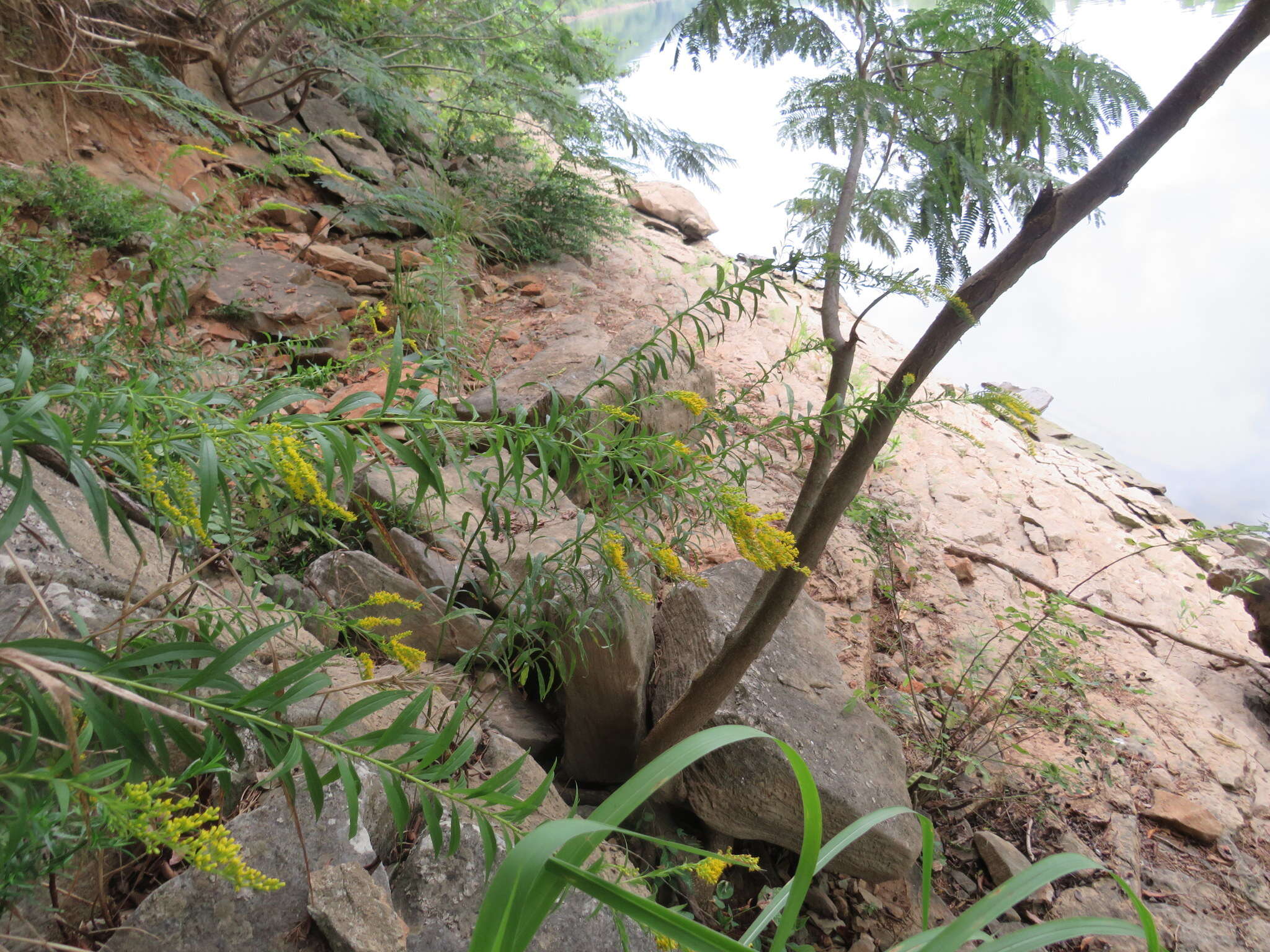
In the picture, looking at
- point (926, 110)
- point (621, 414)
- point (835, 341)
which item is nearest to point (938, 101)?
point (926, 110)

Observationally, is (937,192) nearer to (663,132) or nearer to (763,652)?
(763,652)

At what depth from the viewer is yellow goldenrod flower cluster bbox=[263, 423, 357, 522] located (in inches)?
28.1

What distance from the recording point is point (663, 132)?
5.31 meters

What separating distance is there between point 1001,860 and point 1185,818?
101 centimetres

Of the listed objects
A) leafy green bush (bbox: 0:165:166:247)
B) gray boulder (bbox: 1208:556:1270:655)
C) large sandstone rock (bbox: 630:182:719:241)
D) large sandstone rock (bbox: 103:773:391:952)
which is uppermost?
large sandstone rock (bbox: 630:182:719:241)

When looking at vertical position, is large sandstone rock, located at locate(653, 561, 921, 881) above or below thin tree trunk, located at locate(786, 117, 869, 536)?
below

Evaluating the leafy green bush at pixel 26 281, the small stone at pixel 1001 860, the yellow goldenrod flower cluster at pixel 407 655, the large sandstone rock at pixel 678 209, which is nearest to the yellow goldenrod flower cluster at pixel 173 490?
the yellow goldenrod flower cluster at pixel 407 655

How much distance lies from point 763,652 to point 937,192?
176 centimetres

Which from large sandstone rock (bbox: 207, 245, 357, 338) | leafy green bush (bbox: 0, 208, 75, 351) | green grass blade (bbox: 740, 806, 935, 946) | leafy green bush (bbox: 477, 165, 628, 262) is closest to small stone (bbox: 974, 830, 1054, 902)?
green grass blade (bbox: 740, 806, 935, 946)

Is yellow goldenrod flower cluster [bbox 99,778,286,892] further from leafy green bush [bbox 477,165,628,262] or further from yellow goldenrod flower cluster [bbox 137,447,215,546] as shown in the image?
leafy green bush [bbox 477,165,628,262]

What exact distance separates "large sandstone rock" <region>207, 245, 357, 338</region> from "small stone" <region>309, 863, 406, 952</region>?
282 cm

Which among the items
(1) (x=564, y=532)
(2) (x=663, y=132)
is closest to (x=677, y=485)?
(1) (x=564, y=532)

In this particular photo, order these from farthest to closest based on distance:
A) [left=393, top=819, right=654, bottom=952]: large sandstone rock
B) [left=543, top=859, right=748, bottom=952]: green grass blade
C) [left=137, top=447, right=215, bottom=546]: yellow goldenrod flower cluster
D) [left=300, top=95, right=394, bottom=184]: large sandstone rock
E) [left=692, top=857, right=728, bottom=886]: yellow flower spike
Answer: [left=300, top=95, right=394, bottom=184]: large sandstone rock
[left=393, top=819, right=654, bottom=952]: large sandstone rock
[left=692, top=857, right=728, bottom=886]: yellow flower spike
[left=137, top=447, right=215, bottom=546]: yellow goldenrod flower cluster
[left=543, top=859, right=748, bottom=952]: green grass blade

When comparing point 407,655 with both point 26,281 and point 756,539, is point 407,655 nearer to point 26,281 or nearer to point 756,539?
point 756,539
